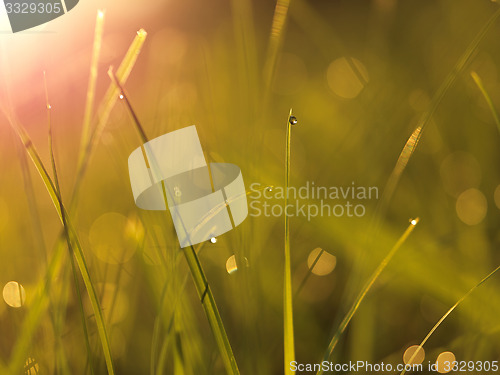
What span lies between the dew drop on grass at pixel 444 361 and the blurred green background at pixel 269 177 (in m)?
0.01

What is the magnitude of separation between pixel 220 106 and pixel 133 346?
1.63 ft

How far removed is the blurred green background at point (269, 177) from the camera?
18.5 inches

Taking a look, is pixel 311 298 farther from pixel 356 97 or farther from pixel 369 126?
pixel 356 97

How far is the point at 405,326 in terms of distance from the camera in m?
0.50

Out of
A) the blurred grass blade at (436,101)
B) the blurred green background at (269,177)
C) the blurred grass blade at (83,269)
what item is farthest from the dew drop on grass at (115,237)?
the blurred grass blade at (436,101)

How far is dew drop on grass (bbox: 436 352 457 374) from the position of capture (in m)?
0.41

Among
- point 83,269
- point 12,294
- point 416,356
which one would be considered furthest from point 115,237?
point 416,356

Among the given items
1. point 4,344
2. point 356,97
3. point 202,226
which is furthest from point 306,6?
point 4,344

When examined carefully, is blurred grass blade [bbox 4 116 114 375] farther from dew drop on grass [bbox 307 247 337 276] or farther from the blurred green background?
dew drop on grass [bbox 307 247 337 276]

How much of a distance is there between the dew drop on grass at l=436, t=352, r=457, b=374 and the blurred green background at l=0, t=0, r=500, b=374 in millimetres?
11

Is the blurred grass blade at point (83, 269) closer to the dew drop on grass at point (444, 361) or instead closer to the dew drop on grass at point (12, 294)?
the dew drop on grass at point (12, 294)

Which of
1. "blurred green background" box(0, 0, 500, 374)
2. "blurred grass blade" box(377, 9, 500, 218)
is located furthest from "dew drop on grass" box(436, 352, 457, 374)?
"blurred grass blade" box(377, 9, 500, 218)

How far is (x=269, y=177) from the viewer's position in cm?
65

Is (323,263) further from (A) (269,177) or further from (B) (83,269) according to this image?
(B) (83,269)
